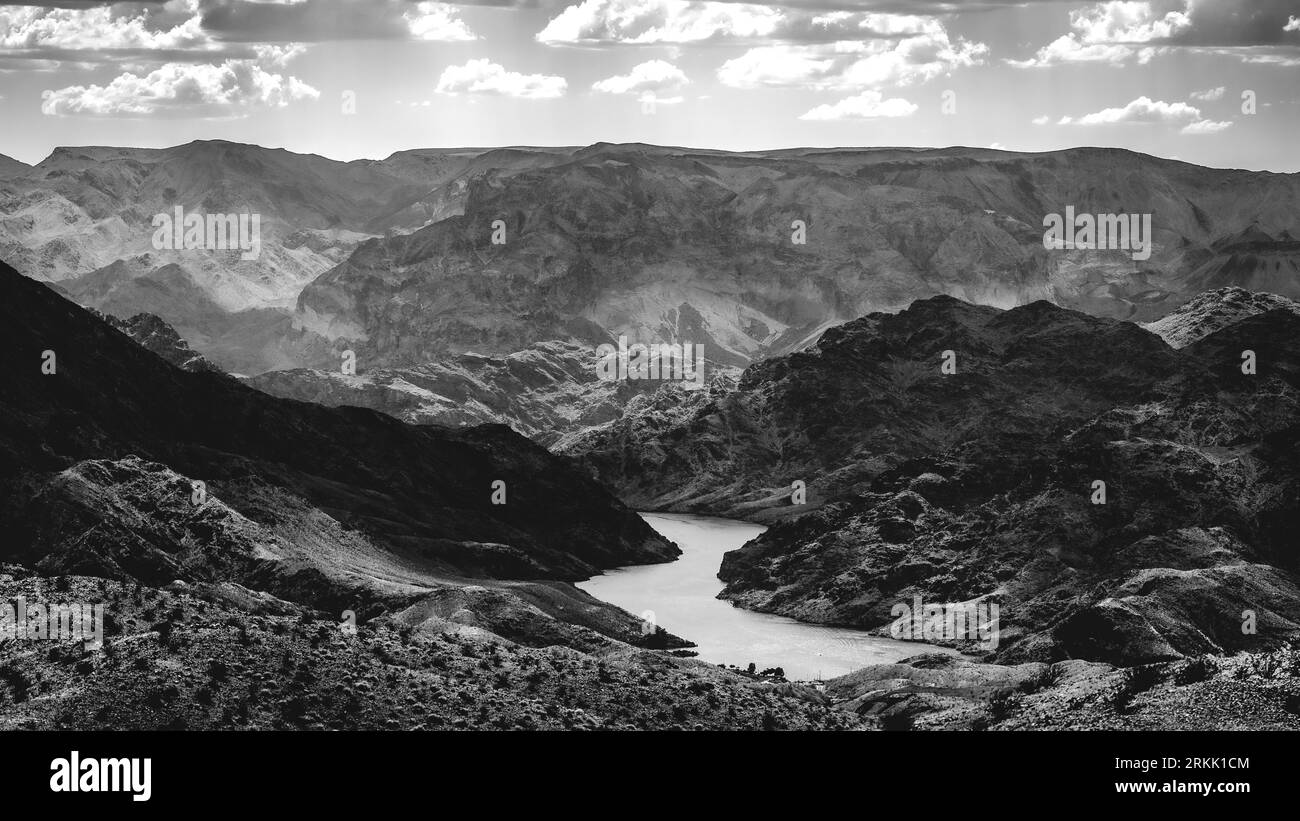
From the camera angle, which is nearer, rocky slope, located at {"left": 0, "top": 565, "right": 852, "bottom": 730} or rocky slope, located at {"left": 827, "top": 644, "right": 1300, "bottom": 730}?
rocky slope, located at {"left": 0, "top": 565, "right": 852, "bottom": 730}

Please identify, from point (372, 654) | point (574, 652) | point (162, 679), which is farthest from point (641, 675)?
point (162, 679)

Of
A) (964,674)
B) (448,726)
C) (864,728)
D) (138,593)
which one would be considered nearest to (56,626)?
(138,593)

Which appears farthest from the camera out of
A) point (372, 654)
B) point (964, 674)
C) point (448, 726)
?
point (964, 674)

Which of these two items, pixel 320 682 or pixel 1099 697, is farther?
pixel 1099 697

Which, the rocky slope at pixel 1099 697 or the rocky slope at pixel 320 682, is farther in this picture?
the rocky slope at pixel 1099 697

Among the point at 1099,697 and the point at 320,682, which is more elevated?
the point at 320,682
